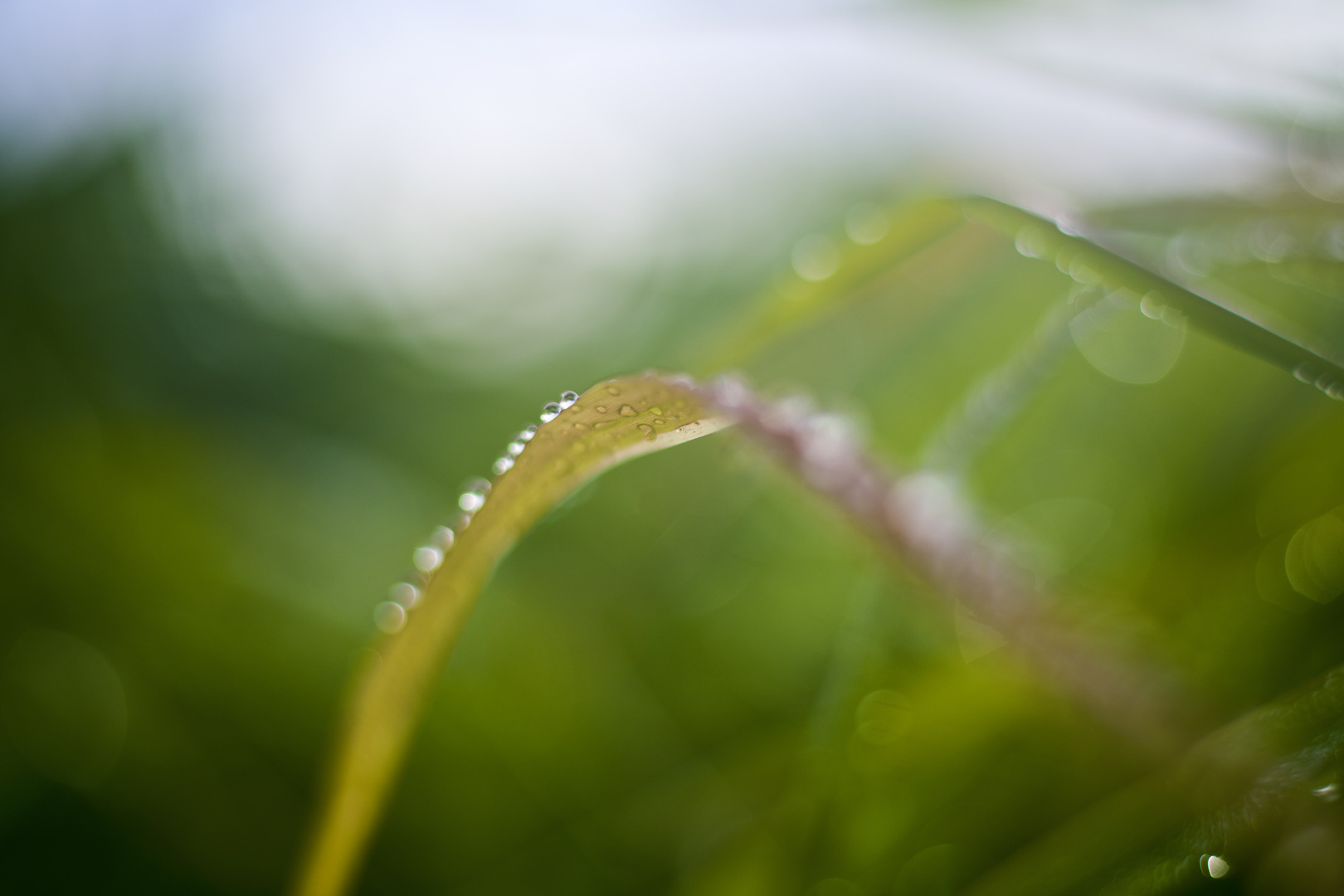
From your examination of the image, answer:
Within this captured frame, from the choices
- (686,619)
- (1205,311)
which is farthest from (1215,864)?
(686,619)

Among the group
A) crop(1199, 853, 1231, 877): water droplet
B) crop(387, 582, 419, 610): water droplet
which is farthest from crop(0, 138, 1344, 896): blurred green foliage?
crop(387, 582, 419, 610): water droplet

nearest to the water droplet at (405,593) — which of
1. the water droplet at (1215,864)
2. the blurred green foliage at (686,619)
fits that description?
the blurred green foliage at (686,619)

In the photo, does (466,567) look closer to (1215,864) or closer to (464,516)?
(464,516)

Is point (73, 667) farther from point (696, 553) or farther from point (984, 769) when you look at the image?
point (984, 769)

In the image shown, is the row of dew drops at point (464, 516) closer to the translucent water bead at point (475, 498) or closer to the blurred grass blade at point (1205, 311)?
the translucent water bead at point (475, 498)

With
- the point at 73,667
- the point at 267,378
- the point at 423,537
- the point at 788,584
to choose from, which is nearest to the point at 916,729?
the point at 788,584

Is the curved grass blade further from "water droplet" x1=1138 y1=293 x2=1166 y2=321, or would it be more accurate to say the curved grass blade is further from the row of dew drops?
"water droplet" x1=1138 y1=293 x2=1166 y2=321
